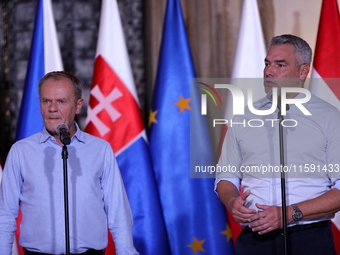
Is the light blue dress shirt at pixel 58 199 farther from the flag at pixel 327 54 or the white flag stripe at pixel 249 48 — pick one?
the flag at pixel 327 54

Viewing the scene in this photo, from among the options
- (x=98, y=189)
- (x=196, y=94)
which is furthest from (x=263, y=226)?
(x=196, y=94)

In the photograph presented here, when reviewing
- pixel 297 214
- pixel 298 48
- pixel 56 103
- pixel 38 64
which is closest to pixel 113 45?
pixel 38 64

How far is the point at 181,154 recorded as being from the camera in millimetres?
2945

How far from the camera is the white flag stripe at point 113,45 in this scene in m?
2.99

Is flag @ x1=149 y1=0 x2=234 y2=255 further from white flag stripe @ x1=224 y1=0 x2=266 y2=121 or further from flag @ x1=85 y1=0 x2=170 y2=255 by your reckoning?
white flag stripe @ x1=224 y1=0 x2=266 y2=121

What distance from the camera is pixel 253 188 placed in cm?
187

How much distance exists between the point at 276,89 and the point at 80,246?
3.90 ft

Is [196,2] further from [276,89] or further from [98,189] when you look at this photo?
[98,189]

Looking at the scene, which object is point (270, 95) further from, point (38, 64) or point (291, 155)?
point (38, 64)

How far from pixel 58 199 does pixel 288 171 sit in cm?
108

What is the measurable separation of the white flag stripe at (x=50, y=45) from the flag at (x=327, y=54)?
1.89 m

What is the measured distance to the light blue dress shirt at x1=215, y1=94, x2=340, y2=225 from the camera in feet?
5.90

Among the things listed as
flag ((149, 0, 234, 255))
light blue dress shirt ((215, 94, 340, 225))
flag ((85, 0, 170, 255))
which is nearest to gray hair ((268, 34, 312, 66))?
light blue dress shirt ((215, 94, 340, 225))

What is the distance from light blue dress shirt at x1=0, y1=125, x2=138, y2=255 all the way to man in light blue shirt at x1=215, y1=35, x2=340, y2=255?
1.76 ft
